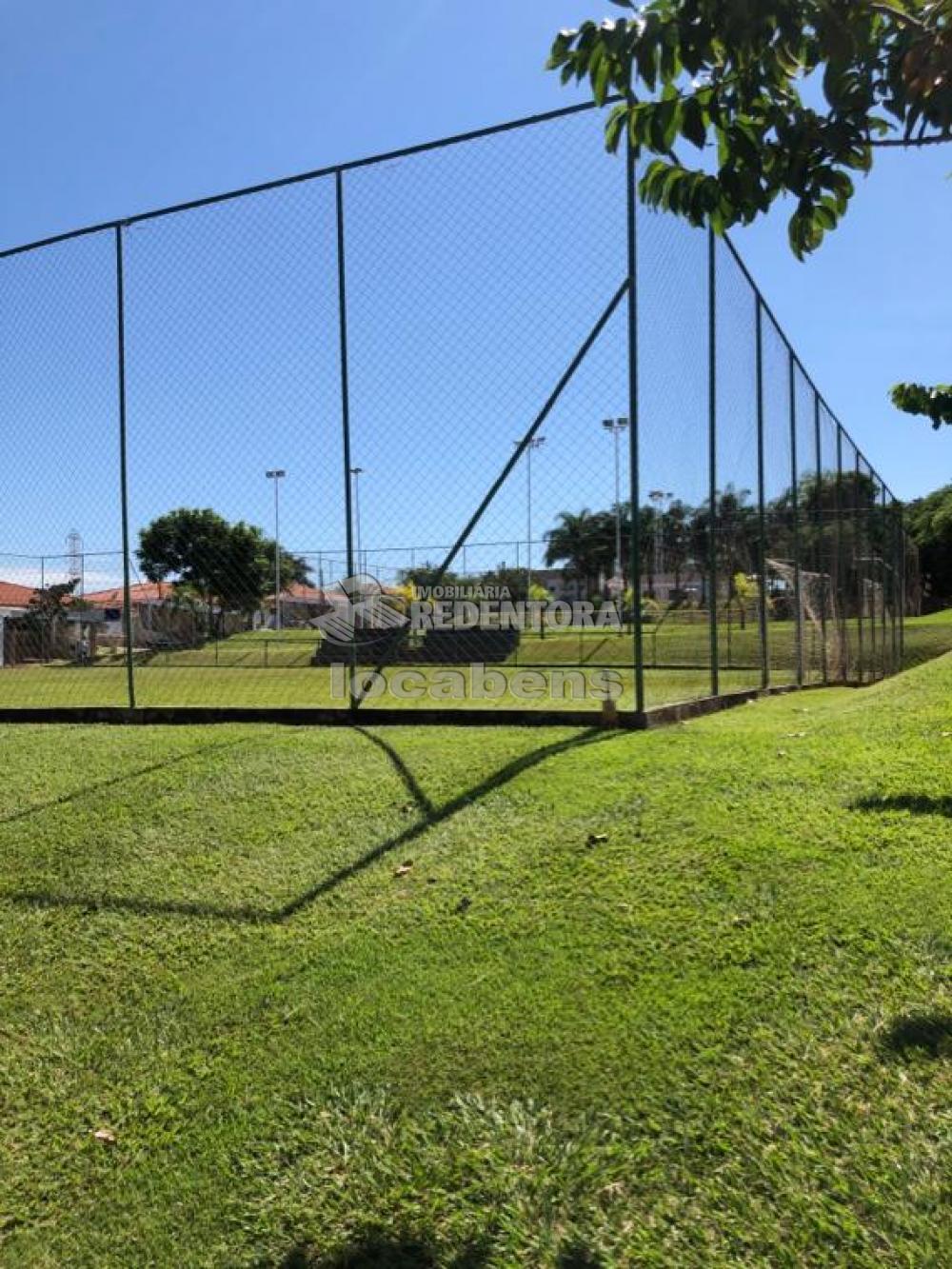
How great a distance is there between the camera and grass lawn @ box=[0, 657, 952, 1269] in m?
1.87

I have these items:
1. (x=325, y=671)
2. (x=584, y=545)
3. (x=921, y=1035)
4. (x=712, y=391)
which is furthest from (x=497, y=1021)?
(x=325, y=671)

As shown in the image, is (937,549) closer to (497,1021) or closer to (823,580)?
(823,580)

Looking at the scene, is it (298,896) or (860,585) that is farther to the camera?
(860,585)

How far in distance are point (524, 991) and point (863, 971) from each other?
3.04 ft

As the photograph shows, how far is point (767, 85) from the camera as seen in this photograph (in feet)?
6.47

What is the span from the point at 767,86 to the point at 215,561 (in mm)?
9961

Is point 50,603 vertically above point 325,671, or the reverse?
point 50,603

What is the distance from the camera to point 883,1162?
6.01 feet

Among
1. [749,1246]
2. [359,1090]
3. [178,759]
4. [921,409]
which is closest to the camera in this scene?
[749,1246]

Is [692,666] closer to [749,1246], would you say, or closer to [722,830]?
[722,830]

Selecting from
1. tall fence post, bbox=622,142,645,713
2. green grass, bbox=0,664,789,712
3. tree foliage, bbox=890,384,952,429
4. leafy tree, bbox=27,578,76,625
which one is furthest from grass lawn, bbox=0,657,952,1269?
leafy tree, bbox=27,578,76,625

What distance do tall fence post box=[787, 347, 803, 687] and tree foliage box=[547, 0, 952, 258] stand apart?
7.96 metres

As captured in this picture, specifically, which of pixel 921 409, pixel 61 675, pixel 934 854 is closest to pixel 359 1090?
pixel 934 854

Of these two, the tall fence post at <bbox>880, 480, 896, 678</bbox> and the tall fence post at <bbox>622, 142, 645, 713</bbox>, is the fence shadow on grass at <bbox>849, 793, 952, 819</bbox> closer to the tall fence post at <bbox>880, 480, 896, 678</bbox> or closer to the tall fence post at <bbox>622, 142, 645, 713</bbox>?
the tall fence post at <bbox>622, 142, 645, 713</bbox>
